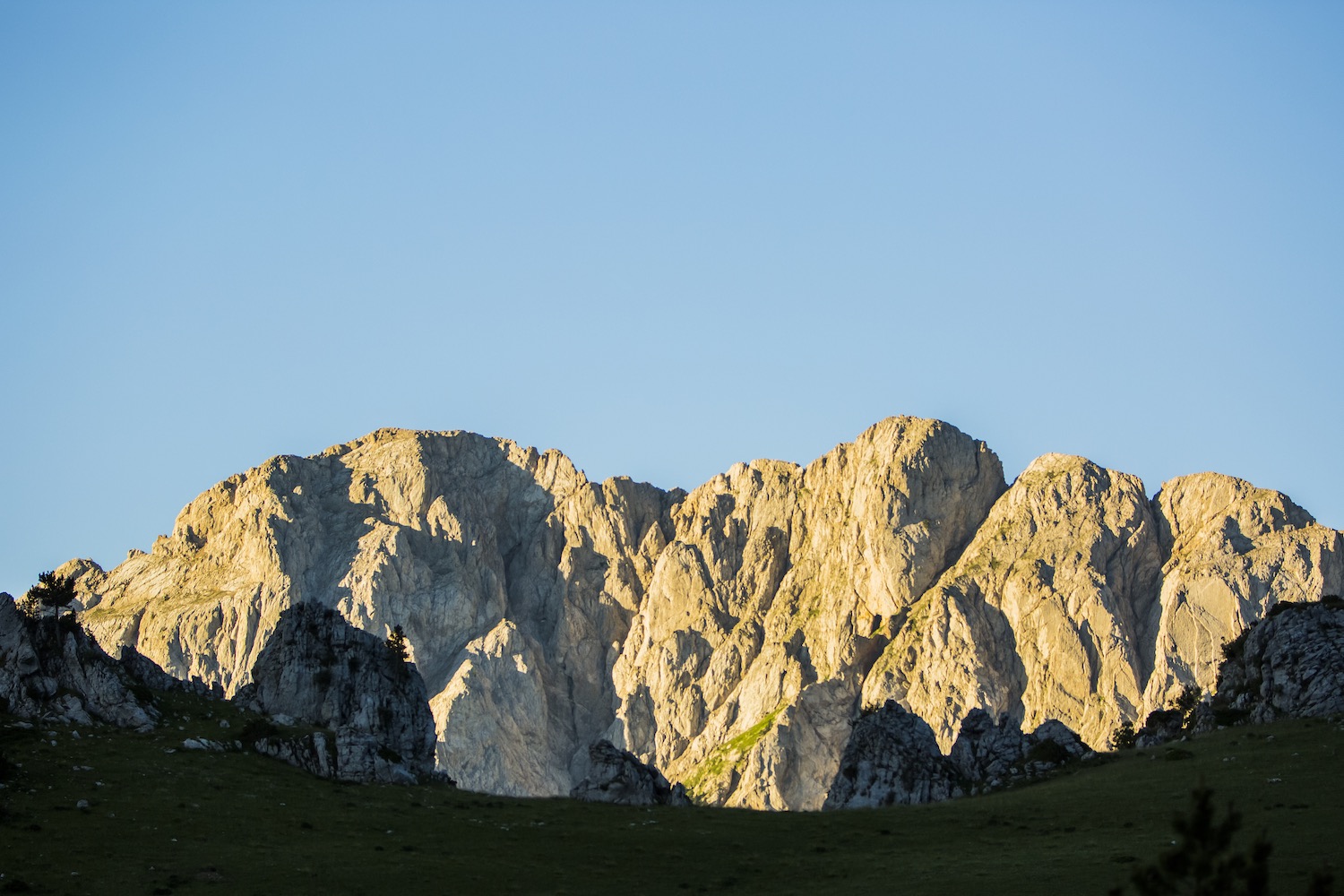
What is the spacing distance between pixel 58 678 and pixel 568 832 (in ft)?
125

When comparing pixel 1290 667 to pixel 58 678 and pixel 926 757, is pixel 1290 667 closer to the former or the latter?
pixel 926 757

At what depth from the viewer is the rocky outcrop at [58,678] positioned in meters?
91.5

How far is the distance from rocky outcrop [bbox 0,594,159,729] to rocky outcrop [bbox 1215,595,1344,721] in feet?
225

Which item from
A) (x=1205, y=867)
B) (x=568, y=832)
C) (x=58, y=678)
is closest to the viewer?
(x=1205, y=867)

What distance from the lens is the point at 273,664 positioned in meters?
116

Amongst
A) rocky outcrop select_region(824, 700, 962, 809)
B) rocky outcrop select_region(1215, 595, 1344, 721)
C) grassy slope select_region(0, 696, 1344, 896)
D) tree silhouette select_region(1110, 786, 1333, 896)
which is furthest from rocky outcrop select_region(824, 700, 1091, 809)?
tree silhouette select_region(1110, 786, 1333, 896)

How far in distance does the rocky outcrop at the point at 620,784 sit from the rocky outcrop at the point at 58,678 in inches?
1039

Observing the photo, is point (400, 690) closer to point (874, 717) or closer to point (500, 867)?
point (874, 717)

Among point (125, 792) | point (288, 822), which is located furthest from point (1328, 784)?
point (125, 792)

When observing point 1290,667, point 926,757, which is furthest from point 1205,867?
point 926,757

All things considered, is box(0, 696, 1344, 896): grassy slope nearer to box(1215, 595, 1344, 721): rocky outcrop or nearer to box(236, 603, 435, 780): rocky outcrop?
box(1215, 595, 1344, 721): rocky outcrop

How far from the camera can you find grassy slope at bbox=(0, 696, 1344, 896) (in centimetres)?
6141

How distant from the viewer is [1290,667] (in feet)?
323

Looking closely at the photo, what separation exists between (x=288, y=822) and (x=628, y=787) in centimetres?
2559
